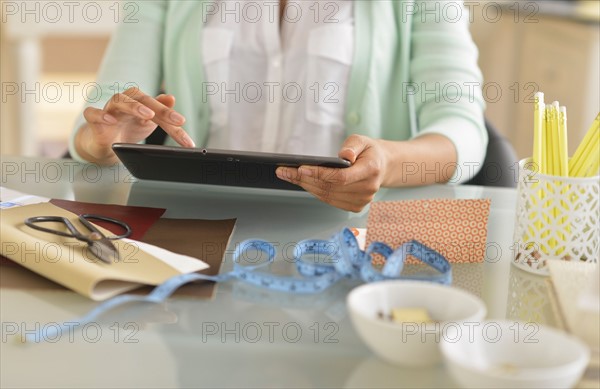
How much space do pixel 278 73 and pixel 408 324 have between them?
→ 0.86m

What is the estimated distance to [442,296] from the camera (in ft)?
2.17

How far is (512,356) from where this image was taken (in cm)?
60

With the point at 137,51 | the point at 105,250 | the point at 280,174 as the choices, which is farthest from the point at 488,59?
the point at 105,250

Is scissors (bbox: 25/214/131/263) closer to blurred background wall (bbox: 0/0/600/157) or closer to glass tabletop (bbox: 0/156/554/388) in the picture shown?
glass tabletop (bbox: 0/156/554/388)

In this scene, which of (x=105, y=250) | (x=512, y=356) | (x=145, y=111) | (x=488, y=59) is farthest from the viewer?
(x=488, y=59)

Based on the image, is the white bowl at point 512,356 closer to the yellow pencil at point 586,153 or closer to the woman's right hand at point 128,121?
the yellow pencil at point 586,153

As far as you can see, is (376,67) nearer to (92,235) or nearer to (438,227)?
Answer: (438,227)

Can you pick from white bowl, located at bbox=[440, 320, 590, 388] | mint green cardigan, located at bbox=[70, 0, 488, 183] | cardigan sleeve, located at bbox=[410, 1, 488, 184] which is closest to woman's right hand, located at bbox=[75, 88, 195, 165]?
mint green cardigan, located at bbox=[70, 0, 488, 183]

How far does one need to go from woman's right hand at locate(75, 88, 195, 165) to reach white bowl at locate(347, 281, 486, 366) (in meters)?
0.47

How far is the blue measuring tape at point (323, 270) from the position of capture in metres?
0.74

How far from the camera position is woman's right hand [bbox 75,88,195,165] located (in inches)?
42.4

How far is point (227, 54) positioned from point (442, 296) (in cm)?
86

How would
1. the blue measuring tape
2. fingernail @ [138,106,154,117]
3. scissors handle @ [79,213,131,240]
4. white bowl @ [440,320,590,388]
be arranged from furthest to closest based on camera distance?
fingernail @ [138,106,154,117], scissors handle @ [79,213,131,240], the blue measuring tape, white bowl @ [440,320,590,388]

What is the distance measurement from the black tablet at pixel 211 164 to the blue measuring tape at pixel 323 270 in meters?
0.11
